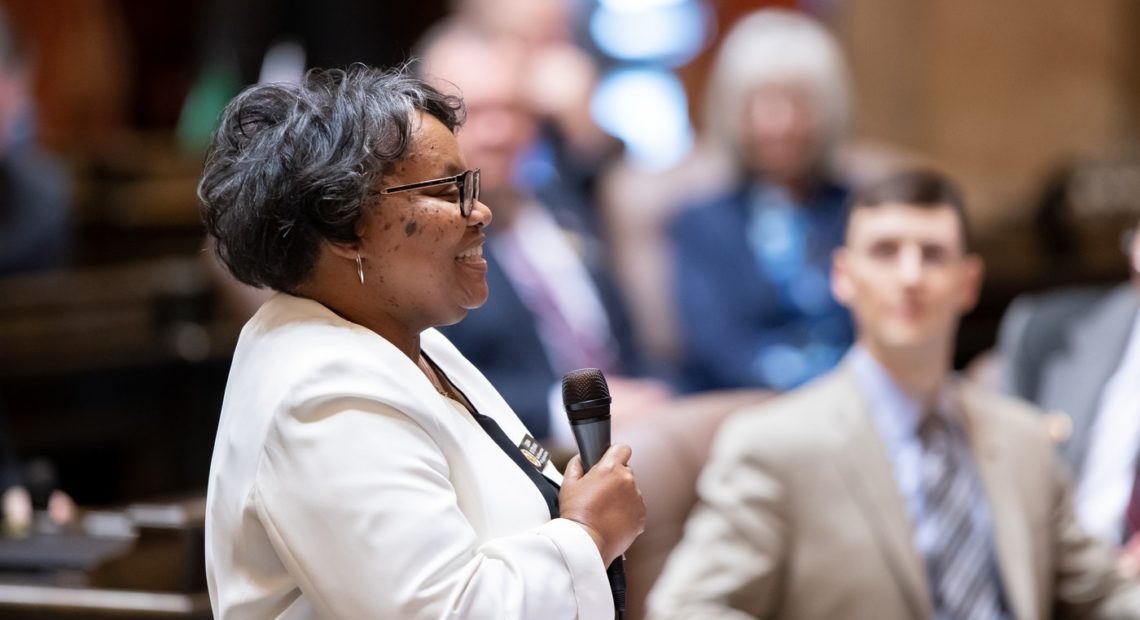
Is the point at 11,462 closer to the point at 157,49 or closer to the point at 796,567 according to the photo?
the point at 796,567

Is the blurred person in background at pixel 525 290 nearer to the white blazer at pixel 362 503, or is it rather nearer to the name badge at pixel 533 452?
the name badge at pixel 533 452

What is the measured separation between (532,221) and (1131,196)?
2911 mm

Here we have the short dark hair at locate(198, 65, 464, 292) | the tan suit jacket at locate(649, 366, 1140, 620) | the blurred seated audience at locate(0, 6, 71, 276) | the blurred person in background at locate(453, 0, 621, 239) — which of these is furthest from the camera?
the blurred person in background at locate(453, 0, 621, 239)

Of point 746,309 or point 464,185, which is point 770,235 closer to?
point 746,309

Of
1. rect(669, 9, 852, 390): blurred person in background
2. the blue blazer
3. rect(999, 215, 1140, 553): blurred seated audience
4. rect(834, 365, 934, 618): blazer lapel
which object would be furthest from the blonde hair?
rect(834, 365, 934, 618): blazer lapel

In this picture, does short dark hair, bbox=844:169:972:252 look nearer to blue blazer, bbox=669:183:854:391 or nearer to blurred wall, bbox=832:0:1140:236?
blue blazer, bbox=669:183:854:391

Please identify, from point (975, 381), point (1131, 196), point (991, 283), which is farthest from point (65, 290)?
point (1131, 196)

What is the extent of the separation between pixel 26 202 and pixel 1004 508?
129 inches

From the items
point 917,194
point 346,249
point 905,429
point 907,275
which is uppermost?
point 346,249

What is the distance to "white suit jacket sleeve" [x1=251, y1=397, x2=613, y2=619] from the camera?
150 centimetres

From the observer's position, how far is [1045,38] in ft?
21.9

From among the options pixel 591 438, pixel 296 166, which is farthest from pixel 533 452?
pixel 296 166

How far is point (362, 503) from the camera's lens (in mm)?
1513

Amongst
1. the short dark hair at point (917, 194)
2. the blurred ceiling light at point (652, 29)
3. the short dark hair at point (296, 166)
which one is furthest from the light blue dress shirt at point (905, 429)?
the blurred ceiling light at point (652, 29)
